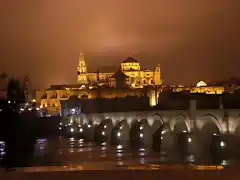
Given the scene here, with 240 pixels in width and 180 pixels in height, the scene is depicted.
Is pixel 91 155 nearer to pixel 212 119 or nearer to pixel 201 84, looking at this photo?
pixel 212 119

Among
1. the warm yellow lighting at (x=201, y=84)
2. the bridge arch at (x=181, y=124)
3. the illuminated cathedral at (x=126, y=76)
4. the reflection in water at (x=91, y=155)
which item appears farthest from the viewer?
the illuminated cathedral at (x=126, y=76)

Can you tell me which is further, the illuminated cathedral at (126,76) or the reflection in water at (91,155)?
the illuminated cathedral at (126,76)

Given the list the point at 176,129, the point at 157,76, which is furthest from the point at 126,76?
the point at 176,129

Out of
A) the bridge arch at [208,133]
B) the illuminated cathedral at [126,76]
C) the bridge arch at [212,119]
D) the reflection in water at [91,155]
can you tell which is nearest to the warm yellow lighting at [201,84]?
the illuminated cathedral at [126,76]

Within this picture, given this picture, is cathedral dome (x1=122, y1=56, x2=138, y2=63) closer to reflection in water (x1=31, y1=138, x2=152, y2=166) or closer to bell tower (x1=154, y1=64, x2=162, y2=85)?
bell tower (x1=154, y1=64, x2=162, y2=85)

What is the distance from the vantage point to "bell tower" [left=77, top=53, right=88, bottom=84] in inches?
3132

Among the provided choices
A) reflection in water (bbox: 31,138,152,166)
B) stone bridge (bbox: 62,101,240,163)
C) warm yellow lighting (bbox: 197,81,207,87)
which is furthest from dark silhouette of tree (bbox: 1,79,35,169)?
warm yellow lighting (bbox: 197,81,207,87)

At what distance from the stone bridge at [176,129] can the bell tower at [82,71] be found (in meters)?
45.9

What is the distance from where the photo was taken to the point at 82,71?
80.2 meters

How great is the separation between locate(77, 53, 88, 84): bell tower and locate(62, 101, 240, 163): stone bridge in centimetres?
4593

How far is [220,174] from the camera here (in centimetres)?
699

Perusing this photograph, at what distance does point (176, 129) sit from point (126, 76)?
4553 centimetres

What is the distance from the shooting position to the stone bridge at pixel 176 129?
22062 mm

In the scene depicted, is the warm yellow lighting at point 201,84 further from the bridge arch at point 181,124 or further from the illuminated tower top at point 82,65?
the bridge arch at point 181,124
